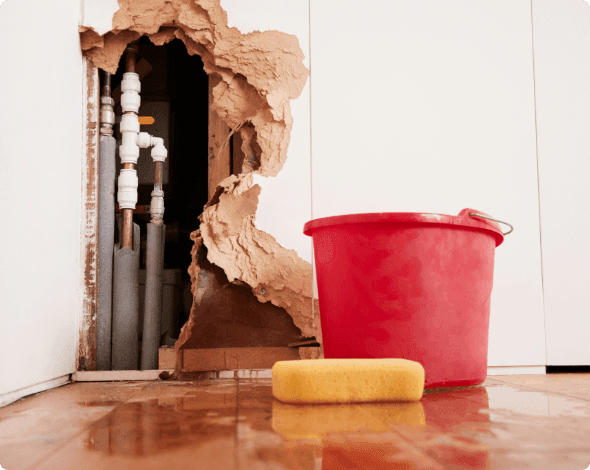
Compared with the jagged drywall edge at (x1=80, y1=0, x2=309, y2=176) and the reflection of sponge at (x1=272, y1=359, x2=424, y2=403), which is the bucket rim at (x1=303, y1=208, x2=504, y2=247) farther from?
the jagged drywall edge at (x1=80, y1=0, x2=309, y2=176)

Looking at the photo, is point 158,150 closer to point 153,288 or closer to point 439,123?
point 153,288

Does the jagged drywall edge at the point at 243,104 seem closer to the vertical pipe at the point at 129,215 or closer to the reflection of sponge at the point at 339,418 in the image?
the vertical pipe at the point at 129,215

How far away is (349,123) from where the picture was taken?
1.62 meters

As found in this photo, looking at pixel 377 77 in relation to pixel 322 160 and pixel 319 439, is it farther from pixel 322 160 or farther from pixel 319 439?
pixel 319 439

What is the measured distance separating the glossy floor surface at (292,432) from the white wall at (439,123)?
0.58m

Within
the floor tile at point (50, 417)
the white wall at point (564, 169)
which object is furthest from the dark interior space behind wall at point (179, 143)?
the white wall at point (564, 169)

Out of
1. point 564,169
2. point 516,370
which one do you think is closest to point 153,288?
point 516,370

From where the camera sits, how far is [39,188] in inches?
48.4

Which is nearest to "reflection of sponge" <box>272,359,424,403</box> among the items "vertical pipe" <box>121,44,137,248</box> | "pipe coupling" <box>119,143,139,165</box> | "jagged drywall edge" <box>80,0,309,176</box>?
"jagged drywall edge" <box>80,0,309,176</box>

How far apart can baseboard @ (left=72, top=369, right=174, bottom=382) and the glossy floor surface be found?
0.37 meters

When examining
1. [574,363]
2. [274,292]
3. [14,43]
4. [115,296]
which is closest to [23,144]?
[14,43]

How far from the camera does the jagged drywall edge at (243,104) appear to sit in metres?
1.53

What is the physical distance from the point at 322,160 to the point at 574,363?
1107 millimetres

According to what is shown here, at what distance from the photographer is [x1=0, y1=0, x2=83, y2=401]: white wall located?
1050 mm
